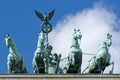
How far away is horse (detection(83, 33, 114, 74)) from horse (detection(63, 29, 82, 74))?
483 millimetres

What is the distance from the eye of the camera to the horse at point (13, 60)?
45562 millimetres

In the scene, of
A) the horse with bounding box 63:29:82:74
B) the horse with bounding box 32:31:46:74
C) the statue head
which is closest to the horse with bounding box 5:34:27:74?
the horse with bounding box 32:31:46:74

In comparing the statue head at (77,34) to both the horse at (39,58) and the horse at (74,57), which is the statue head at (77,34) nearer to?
the horse at (74,57)

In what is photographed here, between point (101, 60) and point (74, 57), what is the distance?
1.01 m

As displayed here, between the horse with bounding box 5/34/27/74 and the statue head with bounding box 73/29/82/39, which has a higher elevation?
the statue head with bounding box 73/29/82/39

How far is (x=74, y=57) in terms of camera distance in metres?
45.7

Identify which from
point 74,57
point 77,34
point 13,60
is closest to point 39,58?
point 13,60

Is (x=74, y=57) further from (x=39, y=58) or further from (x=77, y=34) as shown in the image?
(x=39, y=58)

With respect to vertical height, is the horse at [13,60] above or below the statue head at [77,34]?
below

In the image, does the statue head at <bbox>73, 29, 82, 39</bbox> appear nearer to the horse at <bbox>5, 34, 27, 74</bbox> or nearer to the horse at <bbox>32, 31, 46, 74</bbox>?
the horse at <bbox>32, 31, 46, 74</bbox>

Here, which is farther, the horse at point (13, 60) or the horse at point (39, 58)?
the horse at point (39, 58)

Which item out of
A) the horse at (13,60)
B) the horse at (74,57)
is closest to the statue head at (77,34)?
the horse at (74,57)

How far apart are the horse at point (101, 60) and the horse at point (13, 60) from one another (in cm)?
237

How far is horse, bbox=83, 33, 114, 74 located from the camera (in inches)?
1794
